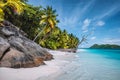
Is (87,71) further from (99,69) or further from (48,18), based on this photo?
(48,18)

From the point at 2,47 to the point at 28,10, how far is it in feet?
68.9

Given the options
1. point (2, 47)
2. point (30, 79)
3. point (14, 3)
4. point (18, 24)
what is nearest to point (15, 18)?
point (18, 24)

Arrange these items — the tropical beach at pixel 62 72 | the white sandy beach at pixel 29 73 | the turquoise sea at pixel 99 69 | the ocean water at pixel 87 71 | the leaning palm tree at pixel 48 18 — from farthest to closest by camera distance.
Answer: the leaning palm tree at pixel 48 18
the turquoise sea at pixel 99 69
the ocean water at pixel 87 71
the tropical beach at pixel 62 72
the white sandy beach at pixel 29 73

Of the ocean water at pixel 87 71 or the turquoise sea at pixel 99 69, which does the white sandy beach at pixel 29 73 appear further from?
the turquoise sea at pixel 99 69

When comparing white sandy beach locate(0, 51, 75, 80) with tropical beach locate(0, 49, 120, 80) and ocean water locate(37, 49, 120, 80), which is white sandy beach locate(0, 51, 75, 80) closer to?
tropical beach locate(0, 49, 120, 80)

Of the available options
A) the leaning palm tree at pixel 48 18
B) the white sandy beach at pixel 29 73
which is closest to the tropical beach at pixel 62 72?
the white sandy beach at pixel 29 73

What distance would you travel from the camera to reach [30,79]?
942 centimetres

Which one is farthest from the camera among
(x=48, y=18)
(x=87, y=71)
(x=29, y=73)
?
(x=48, y=18)

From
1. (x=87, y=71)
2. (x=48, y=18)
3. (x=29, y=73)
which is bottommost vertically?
(x=87, y=71)

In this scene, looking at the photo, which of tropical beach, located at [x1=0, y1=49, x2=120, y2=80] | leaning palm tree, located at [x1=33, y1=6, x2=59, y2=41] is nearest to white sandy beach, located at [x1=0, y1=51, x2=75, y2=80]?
tropical beach, located at [x1=0, y1=49, x2=120, y2=80]

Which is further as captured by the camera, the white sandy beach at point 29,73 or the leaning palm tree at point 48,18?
the leaning palm tree at point 48,18

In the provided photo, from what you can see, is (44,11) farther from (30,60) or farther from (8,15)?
(30,60)

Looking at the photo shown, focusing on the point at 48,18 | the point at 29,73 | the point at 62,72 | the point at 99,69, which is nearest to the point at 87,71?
the point at 99,69

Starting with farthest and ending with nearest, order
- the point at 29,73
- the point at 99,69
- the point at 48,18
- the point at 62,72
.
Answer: the point at 48,18, the point at 99,69, the point at 62,72, the point at 29,73
